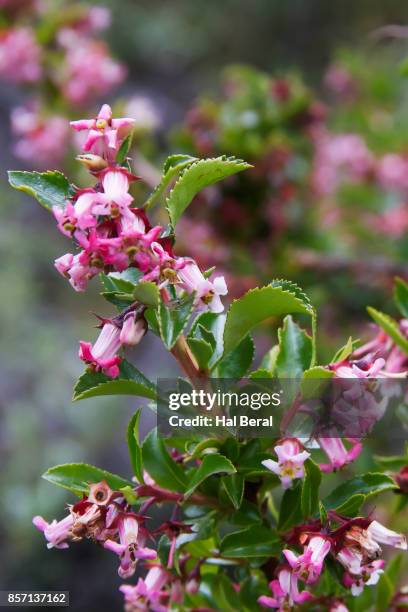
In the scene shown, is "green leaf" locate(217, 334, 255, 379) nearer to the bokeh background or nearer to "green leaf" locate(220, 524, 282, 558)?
"green leaf" locate(220, 524, 282, 558)

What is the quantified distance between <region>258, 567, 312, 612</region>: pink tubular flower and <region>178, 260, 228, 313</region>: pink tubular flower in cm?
20

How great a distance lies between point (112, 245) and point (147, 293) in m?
0.04

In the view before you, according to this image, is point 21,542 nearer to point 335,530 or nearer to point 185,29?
point 335,530

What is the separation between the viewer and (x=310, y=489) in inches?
21.0

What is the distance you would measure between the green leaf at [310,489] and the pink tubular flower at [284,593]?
0.15 ft

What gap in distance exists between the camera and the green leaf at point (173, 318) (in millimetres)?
460

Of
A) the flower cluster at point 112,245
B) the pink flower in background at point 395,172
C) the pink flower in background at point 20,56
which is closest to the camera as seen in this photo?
the flower cluster at point 112,245

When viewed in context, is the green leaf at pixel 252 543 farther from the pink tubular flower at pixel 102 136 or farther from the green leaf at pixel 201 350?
the pink tubular flower at pixel 102 136

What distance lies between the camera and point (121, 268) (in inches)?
17.8

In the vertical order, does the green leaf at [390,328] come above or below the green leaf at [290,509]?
above

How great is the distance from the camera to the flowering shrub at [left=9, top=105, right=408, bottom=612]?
0.47 metres

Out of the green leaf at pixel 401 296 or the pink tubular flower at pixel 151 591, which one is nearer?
the pink tubular flower at pixel 151 591

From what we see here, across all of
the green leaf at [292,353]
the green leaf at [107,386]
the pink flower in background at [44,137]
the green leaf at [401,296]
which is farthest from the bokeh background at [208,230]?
the green leaf at [107,386]

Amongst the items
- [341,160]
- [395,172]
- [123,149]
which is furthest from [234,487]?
[341,160]
